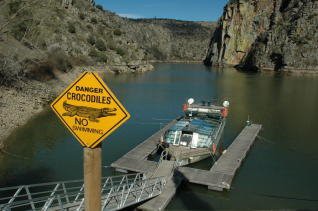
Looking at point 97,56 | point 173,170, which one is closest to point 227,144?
point 173,170

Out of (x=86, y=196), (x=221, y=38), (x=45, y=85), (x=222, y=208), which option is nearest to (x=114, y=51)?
(x=45, y=85)

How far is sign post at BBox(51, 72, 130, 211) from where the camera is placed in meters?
5.30

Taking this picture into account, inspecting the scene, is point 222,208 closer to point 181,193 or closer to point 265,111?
point 181,193

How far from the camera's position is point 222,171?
77.9 ft

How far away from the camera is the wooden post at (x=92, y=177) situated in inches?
211

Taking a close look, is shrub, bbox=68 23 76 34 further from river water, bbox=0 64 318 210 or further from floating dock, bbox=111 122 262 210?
floating dock, bbox=111 122 262 210

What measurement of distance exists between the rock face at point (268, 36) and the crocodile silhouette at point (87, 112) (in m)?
125

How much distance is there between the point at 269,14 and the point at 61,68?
407 ft

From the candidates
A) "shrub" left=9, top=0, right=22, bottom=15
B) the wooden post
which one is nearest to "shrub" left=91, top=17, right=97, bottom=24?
"shrub" left=9, top=0, right=22, bottom=15

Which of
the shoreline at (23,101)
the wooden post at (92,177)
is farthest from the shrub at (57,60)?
the wooden post at (92,177)

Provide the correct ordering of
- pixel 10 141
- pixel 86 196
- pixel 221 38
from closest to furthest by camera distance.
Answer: pixel 86 196
pixel 10 141
pixel 221 38

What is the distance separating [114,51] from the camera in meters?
117

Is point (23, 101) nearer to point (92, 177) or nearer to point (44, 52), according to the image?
point (44, 52)

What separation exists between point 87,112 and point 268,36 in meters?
152
